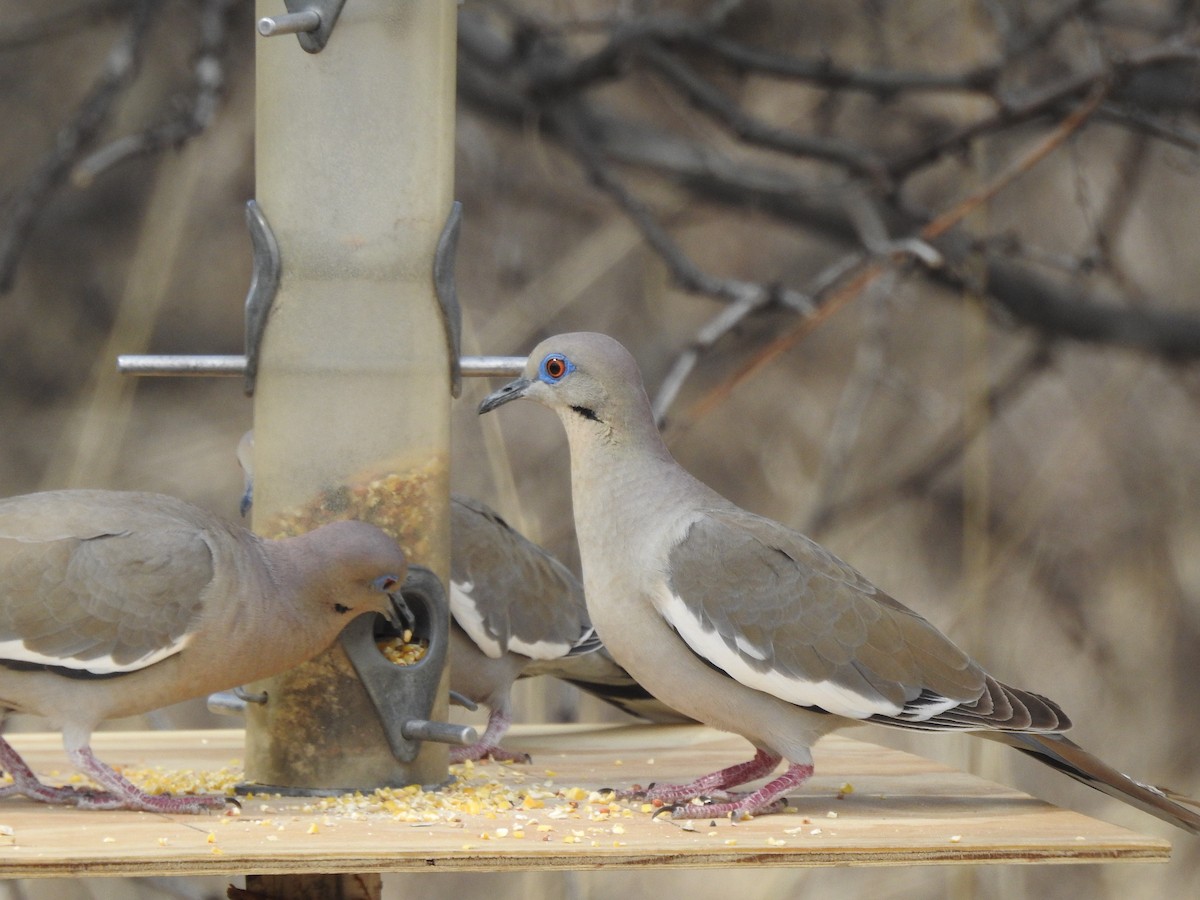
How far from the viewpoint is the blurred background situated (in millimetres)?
6527

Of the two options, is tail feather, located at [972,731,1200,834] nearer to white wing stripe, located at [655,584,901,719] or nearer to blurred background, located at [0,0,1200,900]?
white wing stripe, located at [655,584,901,719]

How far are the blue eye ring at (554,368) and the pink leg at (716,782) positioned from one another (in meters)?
0.84

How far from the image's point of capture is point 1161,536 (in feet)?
22.5

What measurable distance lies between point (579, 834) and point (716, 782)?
610 mm

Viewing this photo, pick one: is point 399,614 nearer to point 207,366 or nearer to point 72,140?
point 207,366

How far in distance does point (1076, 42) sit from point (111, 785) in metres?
5.36

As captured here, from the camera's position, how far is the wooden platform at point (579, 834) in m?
2.57

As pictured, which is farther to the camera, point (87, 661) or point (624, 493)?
point (624, 493)

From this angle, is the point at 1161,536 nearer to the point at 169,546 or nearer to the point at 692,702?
the point at 692,702

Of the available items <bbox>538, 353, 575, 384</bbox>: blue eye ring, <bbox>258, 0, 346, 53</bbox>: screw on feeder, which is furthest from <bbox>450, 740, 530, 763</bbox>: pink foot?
<bbox>258, 0, 346, 53</bbox>: screw on feeder

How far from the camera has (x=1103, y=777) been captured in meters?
3.30

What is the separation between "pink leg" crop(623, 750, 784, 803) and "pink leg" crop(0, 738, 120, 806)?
1.03m

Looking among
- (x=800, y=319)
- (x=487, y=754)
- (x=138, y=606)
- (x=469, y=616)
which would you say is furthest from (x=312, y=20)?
(x=800, y=319)

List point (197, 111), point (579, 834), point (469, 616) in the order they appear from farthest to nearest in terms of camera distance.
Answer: point (197, 111) < point (469, 616) < point (579, 834)
